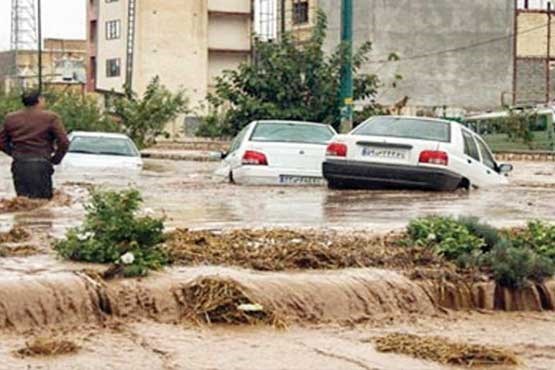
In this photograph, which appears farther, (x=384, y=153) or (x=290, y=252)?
(x=384, y=153)

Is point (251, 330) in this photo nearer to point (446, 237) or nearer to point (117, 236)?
point (117, 236)

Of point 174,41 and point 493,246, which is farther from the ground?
point 174,41

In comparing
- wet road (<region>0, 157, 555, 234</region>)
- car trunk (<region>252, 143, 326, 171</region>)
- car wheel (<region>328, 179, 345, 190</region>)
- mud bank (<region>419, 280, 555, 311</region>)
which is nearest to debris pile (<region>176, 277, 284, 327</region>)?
mud bank (<region>419, 280, 555, 311</region>)

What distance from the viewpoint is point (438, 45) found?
69438 mm

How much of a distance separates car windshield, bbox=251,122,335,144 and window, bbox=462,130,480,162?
2.43 metres

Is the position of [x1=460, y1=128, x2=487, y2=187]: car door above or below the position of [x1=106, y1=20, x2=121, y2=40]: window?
below

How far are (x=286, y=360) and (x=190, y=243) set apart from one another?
267 centimetres

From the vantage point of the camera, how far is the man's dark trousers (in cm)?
1464

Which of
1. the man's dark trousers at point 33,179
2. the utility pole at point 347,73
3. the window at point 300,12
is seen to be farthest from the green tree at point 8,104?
the man's dark trousers at point 33,179

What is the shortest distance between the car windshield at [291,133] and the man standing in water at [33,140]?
7.00 m

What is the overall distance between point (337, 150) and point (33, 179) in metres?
5.79

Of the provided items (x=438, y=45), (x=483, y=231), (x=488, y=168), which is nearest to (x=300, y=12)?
(x=438, y=45)

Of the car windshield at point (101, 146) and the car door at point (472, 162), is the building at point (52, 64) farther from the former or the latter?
the car door at point (472, 162)

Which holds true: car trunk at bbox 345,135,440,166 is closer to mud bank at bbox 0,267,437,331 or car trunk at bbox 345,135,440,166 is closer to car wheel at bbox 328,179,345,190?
car wheel at bbox 328,179,345,190
